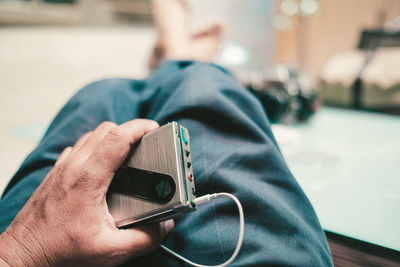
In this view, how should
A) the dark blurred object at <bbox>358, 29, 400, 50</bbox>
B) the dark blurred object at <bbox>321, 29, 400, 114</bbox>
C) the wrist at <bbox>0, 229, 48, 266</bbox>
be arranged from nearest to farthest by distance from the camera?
the wrist at <bbox>0, 229, 48, 266</bbox>
the dark blurred object at <bbox>321, 29, 400, 114</bbox>
the dark blurred object at <bbox>358, 29, 400, 50</bbox>

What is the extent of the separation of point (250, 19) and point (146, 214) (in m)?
1.85

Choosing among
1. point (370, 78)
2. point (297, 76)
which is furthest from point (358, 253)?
point (370, 78)

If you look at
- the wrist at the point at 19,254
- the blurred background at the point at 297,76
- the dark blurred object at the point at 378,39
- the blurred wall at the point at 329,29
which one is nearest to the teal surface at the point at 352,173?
the blurred background at the point at 297,76

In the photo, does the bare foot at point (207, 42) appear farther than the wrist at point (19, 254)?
Yes

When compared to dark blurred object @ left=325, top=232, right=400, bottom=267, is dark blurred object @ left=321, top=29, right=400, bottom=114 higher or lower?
higher

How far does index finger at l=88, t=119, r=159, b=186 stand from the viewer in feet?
0.80

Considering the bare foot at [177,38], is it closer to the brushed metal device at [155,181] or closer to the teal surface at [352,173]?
the teal surface at [352,173]

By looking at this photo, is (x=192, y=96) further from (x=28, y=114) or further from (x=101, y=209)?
(x=28, y=114)

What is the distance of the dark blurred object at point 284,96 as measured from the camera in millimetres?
732

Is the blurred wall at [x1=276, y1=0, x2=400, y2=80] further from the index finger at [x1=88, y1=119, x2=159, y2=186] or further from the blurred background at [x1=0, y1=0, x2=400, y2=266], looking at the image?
the index finger at [x1=88, y1=119, x2=159, y2=186]

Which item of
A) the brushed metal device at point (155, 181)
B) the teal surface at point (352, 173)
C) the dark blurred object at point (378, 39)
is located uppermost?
the dark blurred object at point (378, 39)

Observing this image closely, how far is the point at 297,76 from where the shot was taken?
0.87 metres

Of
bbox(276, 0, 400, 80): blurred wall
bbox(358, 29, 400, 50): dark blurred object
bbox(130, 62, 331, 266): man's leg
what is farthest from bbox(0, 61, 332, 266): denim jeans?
bbox(276, 0, 400, 80): blurred wall

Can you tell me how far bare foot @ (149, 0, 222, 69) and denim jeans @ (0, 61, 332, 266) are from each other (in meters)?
0.72
